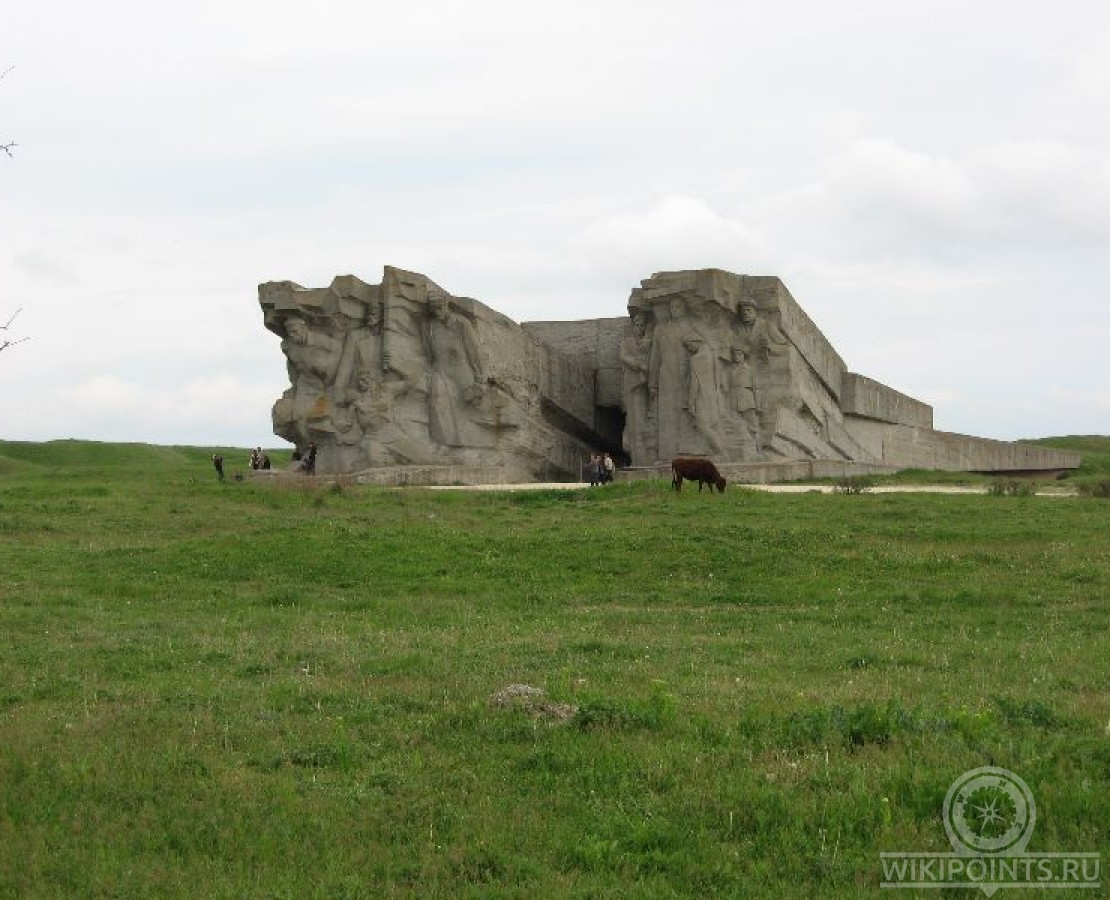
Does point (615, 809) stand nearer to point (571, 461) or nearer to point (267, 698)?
point (267, 698)

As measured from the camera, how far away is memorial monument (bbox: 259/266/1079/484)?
32219 mm

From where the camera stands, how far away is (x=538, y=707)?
8.41m

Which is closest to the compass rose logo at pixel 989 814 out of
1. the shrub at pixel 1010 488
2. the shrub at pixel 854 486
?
the shrub at pixel 854 486

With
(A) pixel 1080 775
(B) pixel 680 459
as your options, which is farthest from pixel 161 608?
(B) pixel 680 459

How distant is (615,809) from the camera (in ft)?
21.6

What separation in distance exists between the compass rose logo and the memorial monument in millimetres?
24500

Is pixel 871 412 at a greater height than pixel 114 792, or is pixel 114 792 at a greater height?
pixel 871 412

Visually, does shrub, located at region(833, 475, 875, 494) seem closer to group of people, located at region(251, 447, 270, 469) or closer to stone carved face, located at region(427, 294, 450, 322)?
stone carved face, located at region(427, 294, 450, 322)

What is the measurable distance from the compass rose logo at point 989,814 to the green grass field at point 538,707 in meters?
0.07

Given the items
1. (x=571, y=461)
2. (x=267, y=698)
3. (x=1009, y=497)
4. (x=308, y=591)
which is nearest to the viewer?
(x=267, y=698)

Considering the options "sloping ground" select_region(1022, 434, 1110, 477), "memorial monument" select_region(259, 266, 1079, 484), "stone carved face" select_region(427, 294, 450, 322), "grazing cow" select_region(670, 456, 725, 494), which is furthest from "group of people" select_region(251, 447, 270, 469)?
"sloping ground" select_region(1022, 434, 1110, 477)

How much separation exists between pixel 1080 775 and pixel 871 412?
31.6 metres

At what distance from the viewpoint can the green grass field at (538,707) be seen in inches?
240

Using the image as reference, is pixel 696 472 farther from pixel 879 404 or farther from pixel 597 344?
pixel 879 404
